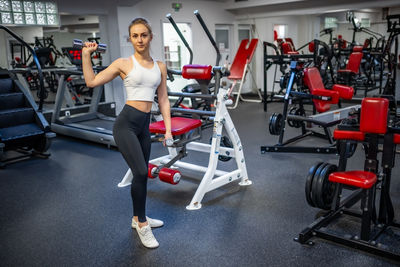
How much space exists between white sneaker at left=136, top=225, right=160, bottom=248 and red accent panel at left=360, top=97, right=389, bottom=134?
157 centimetres

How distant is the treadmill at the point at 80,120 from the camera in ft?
17.6

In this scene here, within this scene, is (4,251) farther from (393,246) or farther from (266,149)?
(266,149)

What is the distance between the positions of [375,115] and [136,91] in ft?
4.87

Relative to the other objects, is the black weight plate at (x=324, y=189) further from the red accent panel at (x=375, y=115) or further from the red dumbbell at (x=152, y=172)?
the red dumbbell at (x=152, y=172)

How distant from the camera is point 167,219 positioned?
2.99 metres

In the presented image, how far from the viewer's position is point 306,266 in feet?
7.41

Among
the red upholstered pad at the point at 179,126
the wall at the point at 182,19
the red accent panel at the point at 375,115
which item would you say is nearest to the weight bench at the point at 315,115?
the red upholstered pad at the point at 179,126

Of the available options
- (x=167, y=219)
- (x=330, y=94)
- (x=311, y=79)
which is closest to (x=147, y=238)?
(x=167, y=219)

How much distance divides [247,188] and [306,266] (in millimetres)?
1371

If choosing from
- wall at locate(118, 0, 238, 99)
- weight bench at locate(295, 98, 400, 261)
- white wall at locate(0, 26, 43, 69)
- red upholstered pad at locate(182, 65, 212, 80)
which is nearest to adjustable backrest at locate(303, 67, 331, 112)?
red upholstered pad at locate(182, 65, 212, 80)

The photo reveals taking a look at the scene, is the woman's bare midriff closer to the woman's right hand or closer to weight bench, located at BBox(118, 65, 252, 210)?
the woman's right hand

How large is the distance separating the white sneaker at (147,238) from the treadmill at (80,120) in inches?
107

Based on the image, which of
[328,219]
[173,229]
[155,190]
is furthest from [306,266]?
[155,190]

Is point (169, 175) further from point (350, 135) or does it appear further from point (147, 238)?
point (350, 135)
